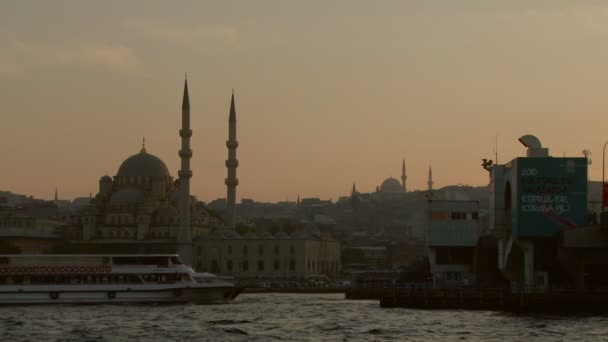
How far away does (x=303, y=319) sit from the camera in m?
78.7

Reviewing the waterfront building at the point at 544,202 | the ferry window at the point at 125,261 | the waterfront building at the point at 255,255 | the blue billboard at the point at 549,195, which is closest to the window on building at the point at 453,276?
the waterfront building at the point at 544,202

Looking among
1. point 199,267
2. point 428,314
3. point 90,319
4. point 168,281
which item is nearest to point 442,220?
point 168,281

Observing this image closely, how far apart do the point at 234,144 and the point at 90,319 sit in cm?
10740

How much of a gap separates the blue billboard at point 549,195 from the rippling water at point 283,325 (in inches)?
291

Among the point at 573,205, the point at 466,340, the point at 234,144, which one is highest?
the point at 234,144

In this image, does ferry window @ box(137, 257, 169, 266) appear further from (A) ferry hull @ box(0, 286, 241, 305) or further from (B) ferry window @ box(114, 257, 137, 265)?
(A) ferry hull @ box(0, 286, 241, 305)

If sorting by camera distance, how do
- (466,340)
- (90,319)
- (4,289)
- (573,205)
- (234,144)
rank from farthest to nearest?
(234,144) < (4,289) < (573,205) < (90,319) < (466,340)

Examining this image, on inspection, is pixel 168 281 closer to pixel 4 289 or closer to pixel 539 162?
pixel 4 289

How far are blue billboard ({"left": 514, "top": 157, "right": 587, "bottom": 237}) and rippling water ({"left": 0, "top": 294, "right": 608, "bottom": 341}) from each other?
738cm

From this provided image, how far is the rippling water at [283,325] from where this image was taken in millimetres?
62875

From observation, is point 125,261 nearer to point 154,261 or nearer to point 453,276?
point 154,261

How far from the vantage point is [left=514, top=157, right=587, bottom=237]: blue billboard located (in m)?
84.9

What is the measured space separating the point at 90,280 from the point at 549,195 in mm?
30805

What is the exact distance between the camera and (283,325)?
7288cm
